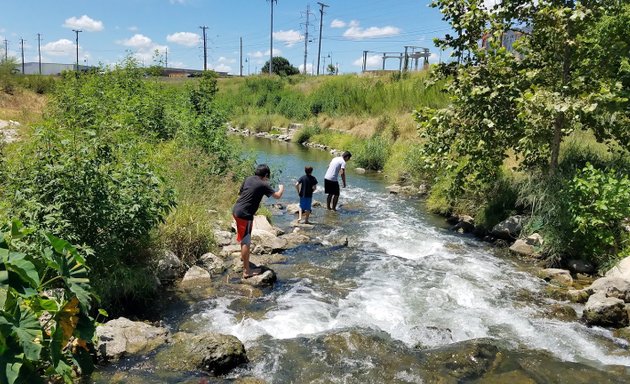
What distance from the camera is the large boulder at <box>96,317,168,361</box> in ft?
18.0

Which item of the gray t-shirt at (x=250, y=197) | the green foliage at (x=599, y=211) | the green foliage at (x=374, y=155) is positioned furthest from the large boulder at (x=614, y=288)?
the green foliage at (x=374, y=155)

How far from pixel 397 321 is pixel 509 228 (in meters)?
5.48

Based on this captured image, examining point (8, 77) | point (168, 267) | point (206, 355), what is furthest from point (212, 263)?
point (8, 77)

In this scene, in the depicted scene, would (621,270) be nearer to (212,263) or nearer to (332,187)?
(212,263)

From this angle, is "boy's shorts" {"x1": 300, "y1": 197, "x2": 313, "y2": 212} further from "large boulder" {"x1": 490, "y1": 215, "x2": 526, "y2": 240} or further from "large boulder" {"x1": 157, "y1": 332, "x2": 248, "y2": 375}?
"large boulder" {"x1": 157, "y1": 332, "x2": 248, "y2": 375}

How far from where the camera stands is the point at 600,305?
23.2 ft

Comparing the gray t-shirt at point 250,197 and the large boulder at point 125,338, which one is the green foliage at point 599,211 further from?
the large boulder at point 125,338

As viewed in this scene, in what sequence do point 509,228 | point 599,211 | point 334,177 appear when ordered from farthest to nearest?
point 334,177, point 509,228, point 599,211

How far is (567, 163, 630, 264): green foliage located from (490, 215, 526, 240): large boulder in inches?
65.2

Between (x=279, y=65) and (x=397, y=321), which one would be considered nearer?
(x=397, y=321)

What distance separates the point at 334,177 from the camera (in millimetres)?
13695

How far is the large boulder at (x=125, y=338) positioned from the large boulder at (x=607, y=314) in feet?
19.7

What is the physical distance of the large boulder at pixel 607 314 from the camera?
22.9 ft

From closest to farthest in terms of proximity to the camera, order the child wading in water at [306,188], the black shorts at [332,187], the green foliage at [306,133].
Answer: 1. the child wading in water at [306,188]
2. the black shorts at [332,187]
3. the green foliage at [306,133]
